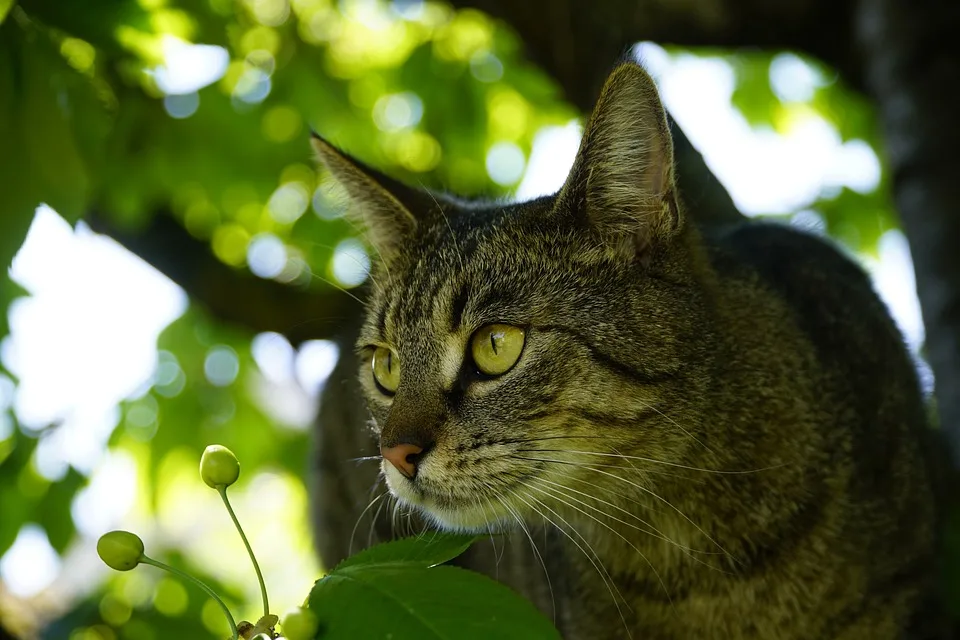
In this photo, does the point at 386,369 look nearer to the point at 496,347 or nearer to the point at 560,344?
the point at 496,347

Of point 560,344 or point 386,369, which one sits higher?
point 560,344

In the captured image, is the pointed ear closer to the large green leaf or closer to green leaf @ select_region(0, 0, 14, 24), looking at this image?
the large green leaf

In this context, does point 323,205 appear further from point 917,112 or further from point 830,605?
point 830,605

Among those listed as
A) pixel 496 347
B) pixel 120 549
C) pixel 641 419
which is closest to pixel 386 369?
pixel 496 347

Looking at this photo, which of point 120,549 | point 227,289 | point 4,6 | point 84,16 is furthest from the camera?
point 227,289

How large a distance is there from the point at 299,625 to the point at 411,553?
0.22 metres

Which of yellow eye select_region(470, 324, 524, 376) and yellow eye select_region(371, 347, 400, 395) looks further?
yellow eye select_region(371, 347, 400, 395)

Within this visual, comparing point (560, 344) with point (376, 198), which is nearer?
point (560, 344)

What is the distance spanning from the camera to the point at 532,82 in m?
4.12

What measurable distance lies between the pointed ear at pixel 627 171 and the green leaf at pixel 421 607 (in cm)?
96

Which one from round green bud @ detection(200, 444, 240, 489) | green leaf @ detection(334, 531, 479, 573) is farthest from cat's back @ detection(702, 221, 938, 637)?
round green bud @ detection(200, 444, 240, 489)

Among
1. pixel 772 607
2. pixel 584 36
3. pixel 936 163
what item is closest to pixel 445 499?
pixel 772 607

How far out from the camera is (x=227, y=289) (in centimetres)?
369

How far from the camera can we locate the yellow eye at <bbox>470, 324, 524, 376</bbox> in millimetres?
Result: 1787
